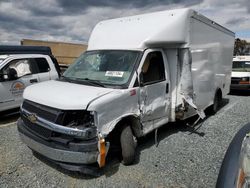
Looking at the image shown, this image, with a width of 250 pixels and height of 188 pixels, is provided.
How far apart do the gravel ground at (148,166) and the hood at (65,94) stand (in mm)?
1192

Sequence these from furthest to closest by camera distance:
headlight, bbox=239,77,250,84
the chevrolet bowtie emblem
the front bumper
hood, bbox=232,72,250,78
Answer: hood, bbox=232,72,250,78 → headlight, bbox=239,77,250,84 → the chevrolet bowtie emblem → the front bumper

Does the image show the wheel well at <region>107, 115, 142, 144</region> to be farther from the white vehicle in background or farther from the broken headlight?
the white vehicle in background

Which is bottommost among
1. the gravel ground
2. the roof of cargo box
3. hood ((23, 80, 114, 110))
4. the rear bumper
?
the gravel ground

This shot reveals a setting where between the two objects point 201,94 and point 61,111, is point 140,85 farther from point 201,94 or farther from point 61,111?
point 201,94

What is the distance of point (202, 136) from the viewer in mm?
5973

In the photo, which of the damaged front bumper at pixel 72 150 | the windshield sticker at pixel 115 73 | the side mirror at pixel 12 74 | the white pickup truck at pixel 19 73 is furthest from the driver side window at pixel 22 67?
the damaged front bumper at pixel 72 150

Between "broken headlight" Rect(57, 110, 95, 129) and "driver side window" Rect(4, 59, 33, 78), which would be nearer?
"broken headlight" Rect(57, 110, 95, 129)

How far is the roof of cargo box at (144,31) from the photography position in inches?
196

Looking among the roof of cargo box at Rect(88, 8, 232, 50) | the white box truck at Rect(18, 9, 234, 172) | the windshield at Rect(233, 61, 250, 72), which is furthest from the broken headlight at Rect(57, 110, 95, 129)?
the windshield at Rect(233, 61, 250, 72)

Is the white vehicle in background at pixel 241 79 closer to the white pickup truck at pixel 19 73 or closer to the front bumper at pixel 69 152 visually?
the white pickup truck at pixel 19 73

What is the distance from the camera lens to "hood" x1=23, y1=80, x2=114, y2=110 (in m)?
3.64

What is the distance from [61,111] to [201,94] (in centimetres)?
431

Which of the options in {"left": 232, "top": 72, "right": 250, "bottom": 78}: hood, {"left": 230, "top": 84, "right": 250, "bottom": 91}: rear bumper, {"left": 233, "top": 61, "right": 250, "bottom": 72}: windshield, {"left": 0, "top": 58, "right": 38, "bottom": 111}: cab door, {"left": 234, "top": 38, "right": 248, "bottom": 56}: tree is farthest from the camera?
{"left": 234, "top": 38, "right": 248, "bottom": 56}: tree

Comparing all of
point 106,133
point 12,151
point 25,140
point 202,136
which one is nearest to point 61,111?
point 106,133
